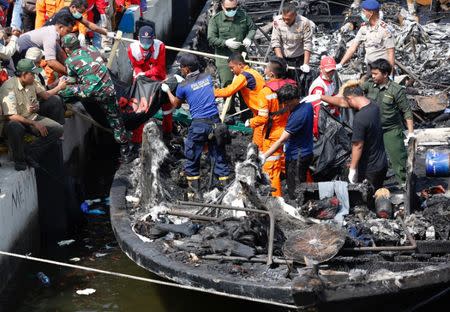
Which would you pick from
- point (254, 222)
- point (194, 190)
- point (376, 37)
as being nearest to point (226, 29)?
point (376, 37)

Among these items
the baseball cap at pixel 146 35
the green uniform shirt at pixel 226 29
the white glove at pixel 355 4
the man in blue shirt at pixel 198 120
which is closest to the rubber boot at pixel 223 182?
the man in blue shirt at pixel 198 120

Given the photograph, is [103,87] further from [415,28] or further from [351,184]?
[415,28]

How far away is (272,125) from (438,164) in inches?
73.8

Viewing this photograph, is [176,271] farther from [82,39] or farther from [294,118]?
[82,39]

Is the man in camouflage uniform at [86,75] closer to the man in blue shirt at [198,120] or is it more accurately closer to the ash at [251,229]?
the man in blue shirt at [198,120]

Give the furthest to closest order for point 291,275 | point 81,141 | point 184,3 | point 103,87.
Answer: point 184,3
point 81,141
point 103,87
point 291,275

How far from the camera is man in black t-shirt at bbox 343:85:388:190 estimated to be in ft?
33.3

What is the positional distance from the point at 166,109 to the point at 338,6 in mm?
9991

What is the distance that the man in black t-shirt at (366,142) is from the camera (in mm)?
10148

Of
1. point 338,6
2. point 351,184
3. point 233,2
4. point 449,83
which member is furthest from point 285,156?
point 338,6

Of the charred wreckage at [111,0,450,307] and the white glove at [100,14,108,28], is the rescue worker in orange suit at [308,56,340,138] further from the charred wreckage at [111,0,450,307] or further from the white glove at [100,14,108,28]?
the white glove at [100,14,108,28]

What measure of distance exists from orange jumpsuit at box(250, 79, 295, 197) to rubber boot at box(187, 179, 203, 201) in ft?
2.67

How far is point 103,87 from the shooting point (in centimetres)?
1177

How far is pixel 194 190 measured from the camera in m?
11.0
